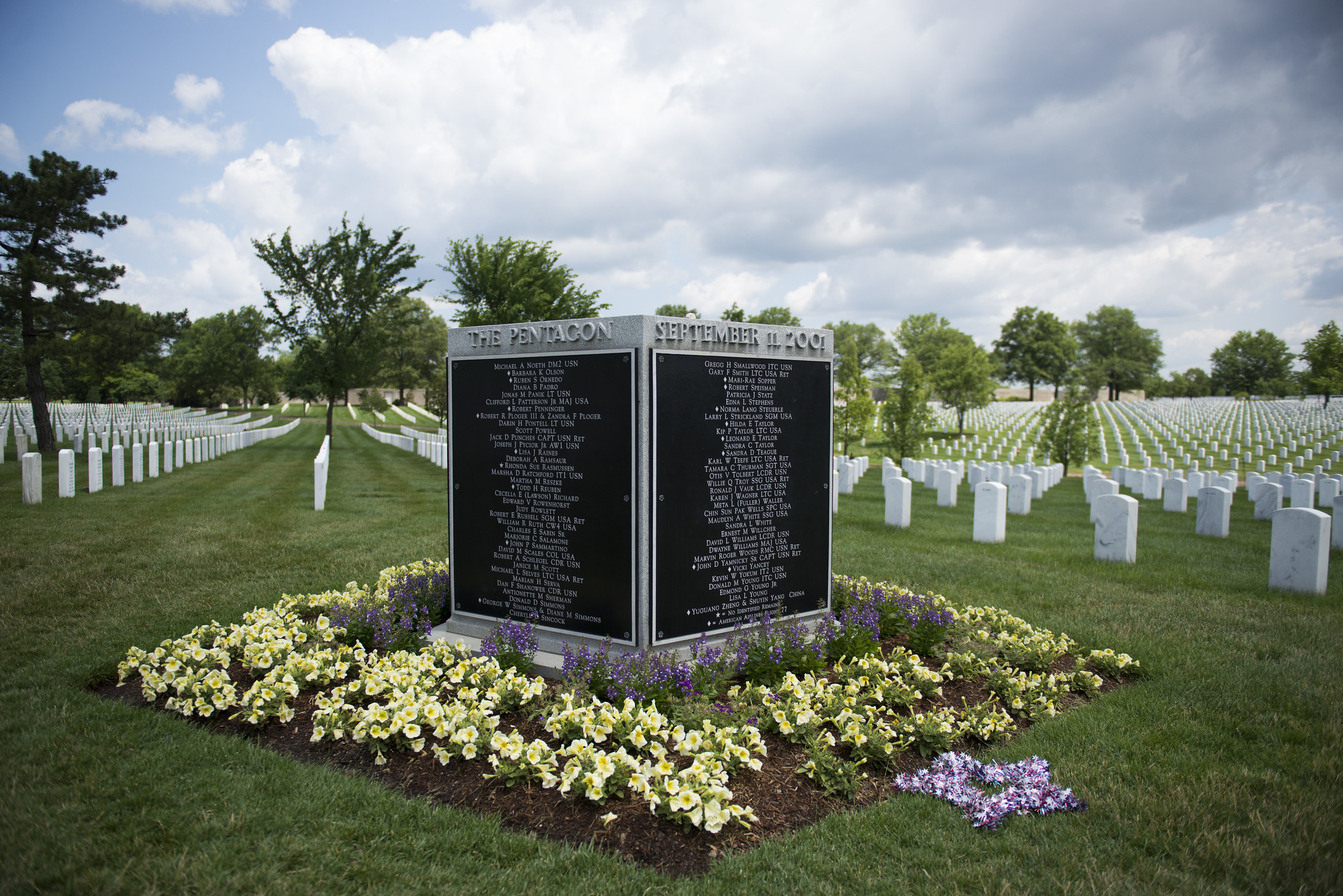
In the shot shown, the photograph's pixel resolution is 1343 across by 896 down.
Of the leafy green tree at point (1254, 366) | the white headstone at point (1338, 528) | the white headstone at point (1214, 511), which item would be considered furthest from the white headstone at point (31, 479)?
the leafy green tree at point (1254, 366)

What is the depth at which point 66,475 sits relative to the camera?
1371 centimetres

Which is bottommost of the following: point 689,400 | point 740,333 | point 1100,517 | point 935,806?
point 935,806

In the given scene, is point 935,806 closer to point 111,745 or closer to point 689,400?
point 689,400

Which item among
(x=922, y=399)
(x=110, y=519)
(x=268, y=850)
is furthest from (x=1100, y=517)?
(x=922, y=399)

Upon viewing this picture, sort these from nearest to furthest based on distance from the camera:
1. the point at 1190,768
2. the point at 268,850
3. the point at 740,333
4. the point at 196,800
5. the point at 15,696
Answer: the point at 268,850
the point at 196,800
the point at 1190,768
the point at 15,696
the point at 740,333

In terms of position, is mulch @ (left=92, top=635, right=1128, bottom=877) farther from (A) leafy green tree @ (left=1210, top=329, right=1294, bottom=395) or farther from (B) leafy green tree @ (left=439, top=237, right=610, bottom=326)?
(A) leafy green tree @ (left=1210, top=329, right=1294, bottom=395)

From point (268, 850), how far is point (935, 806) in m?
3.40

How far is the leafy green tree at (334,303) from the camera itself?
100ft

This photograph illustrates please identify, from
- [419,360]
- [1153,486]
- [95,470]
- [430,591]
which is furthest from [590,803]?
[419,360]

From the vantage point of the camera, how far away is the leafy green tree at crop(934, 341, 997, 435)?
4716cm

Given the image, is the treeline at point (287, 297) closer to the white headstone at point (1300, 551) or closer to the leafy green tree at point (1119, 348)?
the white headstone at point (1300, 551)

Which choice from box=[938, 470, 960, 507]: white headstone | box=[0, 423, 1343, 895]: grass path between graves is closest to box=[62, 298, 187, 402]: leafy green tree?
box=[0, 423, 1343, 895]: grass path between graves

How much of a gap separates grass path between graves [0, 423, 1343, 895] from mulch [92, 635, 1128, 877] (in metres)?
A: 0.15

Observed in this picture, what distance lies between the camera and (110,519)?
11656 millimetres
